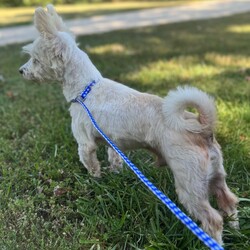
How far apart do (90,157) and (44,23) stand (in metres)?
1.19

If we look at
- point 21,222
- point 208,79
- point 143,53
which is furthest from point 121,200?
point 143,53

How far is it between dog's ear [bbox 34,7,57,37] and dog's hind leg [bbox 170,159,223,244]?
1536mm

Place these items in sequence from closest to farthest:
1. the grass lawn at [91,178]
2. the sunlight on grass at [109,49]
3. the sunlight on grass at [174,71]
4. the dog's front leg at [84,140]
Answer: the grass lawn at [91,178] → the dog's front leg at [84,140] → the sunlight on grass at [174,71] → the sunlight on grass at [109,49]

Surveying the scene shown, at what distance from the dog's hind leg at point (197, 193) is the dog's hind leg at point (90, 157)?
3.34ft

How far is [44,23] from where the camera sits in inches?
138

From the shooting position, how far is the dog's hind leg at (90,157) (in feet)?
12.0

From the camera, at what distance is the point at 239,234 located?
306 cm

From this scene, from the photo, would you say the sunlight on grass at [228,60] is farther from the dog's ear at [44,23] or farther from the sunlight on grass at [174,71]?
the dog's ear at [44,23]

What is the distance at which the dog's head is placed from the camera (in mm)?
3508

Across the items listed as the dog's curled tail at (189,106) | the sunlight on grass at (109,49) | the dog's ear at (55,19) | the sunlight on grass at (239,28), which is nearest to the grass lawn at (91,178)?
the dog's curled tail at (189,106)

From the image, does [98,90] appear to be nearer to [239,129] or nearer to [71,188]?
[71,188]

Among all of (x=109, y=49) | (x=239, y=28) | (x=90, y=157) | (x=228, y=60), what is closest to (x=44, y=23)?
(x=90, y=157)

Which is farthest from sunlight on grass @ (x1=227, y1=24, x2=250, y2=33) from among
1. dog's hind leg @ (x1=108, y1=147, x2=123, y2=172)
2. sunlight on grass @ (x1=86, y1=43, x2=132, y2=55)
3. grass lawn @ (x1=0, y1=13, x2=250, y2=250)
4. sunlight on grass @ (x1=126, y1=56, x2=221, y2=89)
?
dog's hind leg @ (x1=108, y1=147, x2=123, y2=172)

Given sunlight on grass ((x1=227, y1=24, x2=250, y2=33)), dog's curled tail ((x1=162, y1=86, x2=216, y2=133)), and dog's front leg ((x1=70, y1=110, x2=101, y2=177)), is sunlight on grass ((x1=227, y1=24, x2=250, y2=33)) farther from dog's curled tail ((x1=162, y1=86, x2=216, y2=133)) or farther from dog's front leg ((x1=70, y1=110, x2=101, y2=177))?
dog's curled tail ((x1=162, y1=86, x2=216, y2=133))
